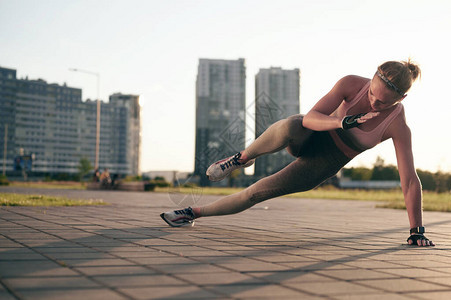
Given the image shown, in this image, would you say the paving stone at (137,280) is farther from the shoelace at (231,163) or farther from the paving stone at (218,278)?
the shoelace at (231,163)

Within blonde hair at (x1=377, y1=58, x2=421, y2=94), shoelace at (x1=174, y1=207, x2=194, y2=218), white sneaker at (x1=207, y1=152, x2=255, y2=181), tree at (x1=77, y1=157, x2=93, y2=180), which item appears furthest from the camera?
tree at (x1=77, y1=157, x2=93, y2=180)

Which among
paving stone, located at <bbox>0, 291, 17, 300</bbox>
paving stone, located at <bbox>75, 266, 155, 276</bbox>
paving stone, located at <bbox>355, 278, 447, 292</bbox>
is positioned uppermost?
paving stone, located at <bbox>0, 291, 17, 300</bbox>

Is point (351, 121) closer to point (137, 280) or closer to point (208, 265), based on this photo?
point (208, 265)

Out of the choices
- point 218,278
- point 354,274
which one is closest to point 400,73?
point 354,274

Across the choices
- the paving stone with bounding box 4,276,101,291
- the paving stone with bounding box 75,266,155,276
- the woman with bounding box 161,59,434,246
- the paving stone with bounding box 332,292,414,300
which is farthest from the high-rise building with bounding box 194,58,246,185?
the paving stone with bounding box 332,292,414,300

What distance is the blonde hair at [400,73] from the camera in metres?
4.38

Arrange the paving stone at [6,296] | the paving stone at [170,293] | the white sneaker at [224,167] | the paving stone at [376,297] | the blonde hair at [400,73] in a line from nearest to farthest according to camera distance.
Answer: the paving stone at [6,296], the paving stone at [170,293], the paving stone at [376,297], the blonde hair at [400,73], the white sneaker at [224,167]

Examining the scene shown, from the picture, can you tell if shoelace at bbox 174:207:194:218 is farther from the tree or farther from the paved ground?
the tree

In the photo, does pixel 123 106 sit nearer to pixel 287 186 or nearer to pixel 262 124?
pixel 262 124

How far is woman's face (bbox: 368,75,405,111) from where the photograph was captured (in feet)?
14.6

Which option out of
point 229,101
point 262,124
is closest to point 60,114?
point 229,101

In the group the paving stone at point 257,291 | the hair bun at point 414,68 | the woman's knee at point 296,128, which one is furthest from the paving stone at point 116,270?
the hair bun at point 414,68

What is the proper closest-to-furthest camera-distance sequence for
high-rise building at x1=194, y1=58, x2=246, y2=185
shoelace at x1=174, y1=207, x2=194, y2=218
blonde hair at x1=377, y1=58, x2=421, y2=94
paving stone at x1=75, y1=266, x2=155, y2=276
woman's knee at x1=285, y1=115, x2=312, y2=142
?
1. paving stone at x1=75, y1=266, x2=155, y2=276
2. blonde hair at x1=377, y1=58, x2=421, y2=94
3. woman's knee at x1=285, y1=115, x2=312, y2=142
4. shoelace at x1=174, y1=207, x2=194, y2=218
5. high-rise building at x1=194, y1=58, x2=246, y2=185

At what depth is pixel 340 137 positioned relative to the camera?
15.7 ft
